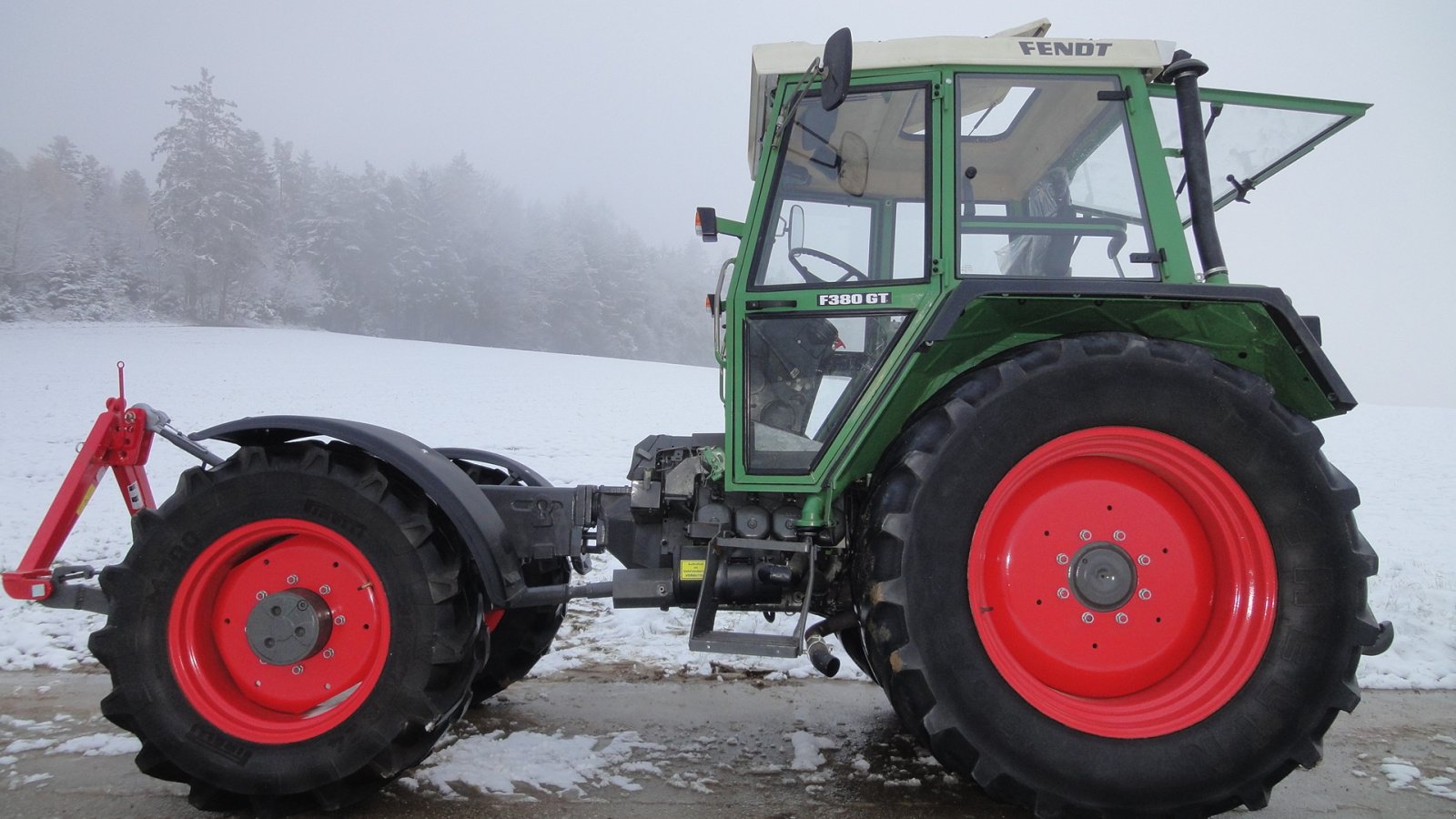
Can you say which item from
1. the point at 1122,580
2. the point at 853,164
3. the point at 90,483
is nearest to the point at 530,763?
the point at 90,483

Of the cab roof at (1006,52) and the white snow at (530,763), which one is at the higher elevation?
the cab roof at (1006,52)

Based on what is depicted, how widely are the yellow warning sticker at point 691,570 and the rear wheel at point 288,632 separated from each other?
28.6 inches

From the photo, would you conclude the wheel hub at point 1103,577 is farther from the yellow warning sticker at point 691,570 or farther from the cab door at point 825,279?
the yellow warning sticker at point 691,570

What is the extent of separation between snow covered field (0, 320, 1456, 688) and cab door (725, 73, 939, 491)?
1754 millimetres

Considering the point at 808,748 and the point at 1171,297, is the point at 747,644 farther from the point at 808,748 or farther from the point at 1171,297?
the point at 1171,297

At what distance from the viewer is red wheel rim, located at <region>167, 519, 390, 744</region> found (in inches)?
95.8

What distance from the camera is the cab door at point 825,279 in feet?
8.49

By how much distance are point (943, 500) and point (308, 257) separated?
46.8 m

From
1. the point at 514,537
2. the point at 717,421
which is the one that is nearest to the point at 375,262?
the point at 717,421

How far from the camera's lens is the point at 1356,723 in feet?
11.1

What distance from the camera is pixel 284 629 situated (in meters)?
2.46

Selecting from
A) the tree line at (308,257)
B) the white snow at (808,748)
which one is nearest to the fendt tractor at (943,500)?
the white snow at (808,748)

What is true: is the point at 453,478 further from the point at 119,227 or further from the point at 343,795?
the point at 119,227

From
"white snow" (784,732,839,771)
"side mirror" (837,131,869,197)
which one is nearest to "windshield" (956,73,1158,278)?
"side mirror" (837,131,869,197)
